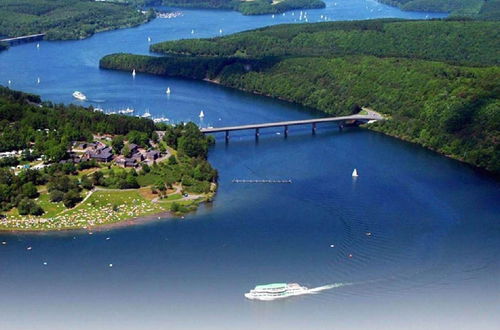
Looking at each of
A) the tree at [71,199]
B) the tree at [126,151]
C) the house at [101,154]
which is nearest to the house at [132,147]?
the tree at [126,151]

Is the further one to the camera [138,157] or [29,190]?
[138,157]

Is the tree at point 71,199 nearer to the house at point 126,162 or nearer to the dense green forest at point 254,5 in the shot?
the house at point 126,162

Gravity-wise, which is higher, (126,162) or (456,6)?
(456,6)

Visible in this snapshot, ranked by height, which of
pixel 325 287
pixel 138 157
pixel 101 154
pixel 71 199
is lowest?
pixel 325 287

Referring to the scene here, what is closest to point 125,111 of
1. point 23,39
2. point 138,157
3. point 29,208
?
point 138,157

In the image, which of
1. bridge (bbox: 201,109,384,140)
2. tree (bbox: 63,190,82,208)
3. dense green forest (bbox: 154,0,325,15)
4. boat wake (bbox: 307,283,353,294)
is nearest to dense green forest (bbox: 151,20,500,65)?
bridge (bbox: 201,109,384,140)

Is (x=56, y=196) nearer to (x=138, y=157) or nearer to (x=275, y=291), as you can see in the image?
(x=138, y=157)

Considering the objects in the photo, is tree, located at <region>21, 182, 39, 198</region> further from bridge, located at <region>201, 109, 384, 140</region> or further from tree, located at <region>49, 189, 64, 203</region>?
bridge, located at <region>201, 109, 384, 140</region>
